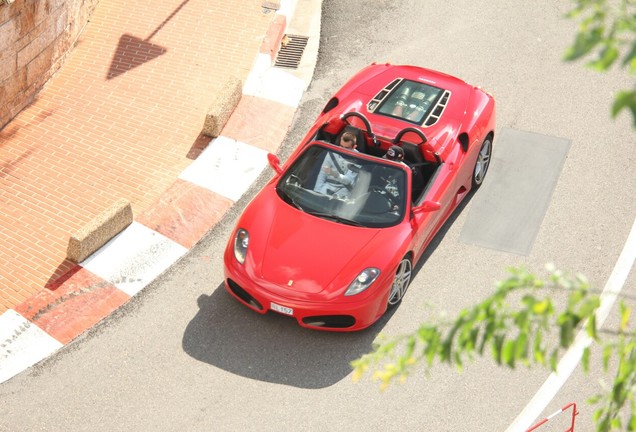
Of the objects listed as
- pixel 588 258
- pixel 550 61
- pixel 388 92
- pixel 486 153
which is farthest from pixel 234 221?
pixel 550 61

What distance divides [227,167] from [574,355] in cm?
501

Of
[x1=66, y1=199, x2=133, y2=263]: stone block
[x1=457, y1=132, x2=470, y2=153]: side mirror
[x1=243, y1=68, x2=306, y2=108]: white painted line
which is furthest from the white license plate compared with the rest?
[x1=243, y1=68, x2=306, y2=108]: white painted line

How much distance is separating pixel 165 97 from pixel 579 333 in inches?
263

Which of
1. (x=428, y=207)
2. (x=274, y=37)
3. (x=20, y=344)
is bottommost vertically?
(x=20, y=344)

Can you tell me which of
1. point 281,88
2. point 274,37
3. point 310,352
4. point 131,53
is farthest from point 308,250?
point 131,53

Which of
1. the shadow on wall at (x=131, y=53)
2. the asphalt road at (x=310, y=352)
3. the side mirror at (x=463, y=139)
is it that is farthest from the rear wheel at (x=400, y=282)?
the shadow on wall at (x=131, y=53)

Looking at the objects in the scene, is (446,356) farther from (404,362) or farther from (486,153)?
(486,153)

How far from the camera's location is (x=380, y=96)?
11445 mm

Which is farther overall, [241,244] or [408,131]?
[408,131]

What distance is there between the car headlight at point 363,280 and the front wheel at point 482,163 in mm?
2711

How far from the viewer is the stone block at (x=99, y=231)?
10.5m

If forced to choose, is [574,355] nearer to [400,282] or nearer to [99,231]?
[400,282]

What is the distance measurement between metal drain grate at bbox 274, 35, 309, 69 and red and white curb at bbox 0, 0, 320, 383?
3.59 ft

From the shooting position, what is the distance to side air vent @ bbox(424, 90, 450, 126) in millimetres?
10953
